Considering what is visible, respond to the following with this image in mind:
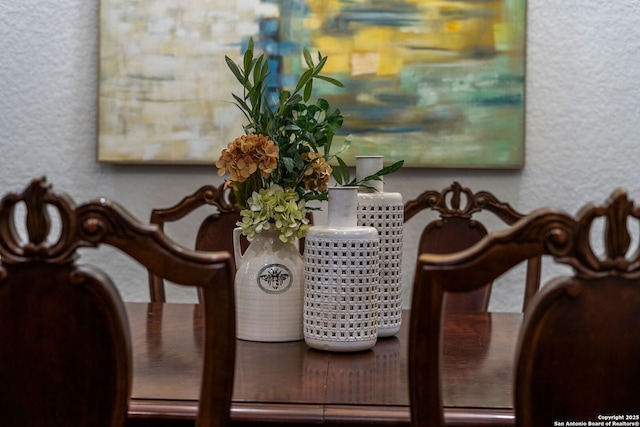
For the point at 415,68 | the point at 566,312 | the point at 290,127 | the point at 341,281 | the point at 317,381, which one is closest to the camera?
the point at 566,312

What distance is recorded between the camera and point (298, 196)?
53.8 inches

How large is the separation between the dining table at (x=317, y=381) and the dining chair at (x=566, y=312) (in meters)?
0.20

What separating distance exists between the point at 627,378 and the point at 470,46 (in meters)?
1.82

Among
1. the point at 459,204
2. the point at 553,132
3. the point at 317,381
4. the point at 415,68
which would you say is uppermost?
the point at 415,68

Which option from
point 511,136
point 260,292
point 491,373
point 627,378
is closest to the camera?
point 627,378

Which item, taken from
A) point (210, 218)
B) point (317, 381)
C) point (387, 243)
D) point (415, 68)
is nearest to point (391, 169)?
point (387, 243)

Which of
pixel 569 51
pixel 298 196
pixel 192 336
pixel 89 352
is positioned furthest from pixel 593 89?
pixel 89 352

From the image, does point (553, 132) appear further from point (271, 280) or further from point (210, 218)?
point (271, 280)

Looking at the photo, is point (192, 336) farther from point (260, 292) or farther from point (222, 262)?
point (222, 262)

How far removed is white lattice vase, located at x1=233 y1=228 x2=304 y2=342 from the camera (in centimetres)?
134

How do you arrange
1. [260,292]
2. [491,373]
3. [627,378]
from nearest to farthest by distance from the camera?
[627,378], [491,373], [260,292]

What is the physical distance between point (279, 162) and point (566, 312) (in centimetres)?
73

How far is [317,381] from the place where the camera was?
3.56 feet

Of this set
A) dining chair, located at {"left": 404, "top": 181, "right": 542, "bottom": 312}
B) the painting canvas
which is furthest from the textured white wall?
dining chair, located at {"left": 404, "top": 181, "right": 542, "bottom": 312}
